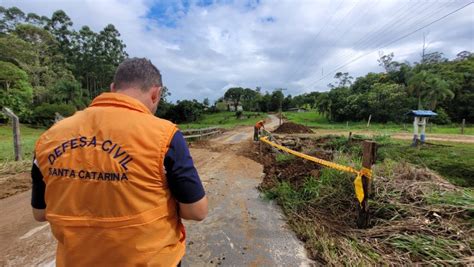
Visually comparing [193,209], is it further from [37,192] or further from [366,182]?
[366,182]

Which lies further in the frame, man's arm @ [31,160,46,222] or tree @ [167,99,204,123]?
tree @ [167,99,204,123]

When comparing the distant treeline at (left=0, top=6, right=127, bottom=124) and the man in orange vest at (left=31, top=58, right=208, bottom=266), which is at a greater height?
the distant treeline at (left=0, top=6, right=127, bottom=124)

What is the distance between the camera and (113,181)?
3.26 feet

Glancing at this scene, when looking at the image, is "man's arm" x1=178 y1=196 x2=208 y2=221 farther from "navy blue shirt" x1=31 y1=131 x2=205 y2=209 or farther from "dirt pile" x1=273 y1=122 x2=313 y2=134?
"dirt pile" x1=273 y1=122 x2=313 y2=134

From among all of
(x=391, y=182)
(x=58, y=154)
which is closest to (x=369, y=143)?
(x=391, y=182)

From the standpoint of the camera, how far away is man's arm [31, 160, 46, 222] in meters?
1.15

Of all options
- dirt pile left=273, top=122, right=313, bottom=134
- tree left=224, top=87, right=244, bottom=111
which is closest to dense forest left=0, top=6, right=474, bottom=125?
dirt pile left=273, top=122, right=313, bottom=134

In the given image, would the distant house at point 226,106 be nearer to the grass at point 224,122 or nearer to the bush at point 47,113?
the grass at point 224,122

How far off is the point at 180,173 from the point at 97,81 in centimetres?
5819

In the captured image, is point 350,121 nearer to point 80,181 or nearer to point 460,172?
point 460,172

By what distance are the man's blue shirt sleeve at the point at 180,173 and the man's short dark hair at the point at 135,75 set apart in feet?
1.06

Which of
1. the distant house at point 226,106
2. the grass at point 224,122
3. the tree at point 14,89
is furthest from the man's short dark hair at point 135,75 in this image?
the distant house at point 226,106

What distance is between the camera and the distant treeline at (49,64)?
28.6m

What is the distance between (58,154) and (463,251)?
135 inches
